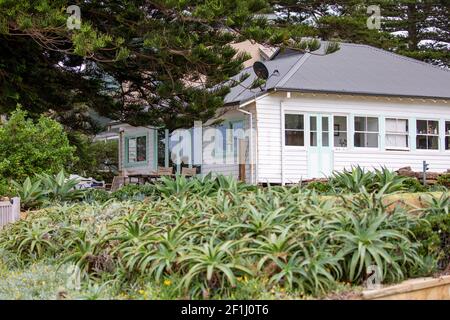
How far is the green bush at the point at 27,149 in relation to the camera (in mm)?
11672

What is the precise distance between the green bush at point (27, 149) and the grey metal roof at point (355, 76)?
330 inches

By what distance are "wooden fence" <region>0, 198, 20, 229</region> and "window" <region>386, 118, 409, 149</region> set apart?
47.0 feet

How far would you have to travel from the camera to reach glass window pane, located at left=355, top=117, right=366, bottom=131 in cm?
2086

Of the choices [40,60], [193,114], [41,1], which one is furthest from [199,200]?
[40,60]

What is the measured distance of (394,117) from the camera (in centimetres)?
2119

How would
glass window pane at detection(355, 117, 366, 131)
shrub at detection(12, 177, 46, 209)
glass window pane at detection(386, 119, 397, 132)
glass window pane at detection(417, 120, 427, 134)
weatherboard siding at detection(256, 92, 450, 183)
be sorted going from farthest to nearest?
glass window pane at detection(417, 120, 427, 134) < glass window pane at detection(386, 119, 397, 132) < glass window pane at detection(355, 117, 366, 131) < weatherboard siding at detection(256, 92, 450, 183) < shrub at detection(12, 177, 46, 209)

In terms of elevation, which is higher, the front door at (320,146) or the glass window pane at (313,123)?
the glass window pane at (313,123)

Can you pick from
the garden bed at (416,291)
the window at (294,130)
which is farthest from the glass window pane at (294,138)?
the garden bed at (416,291)

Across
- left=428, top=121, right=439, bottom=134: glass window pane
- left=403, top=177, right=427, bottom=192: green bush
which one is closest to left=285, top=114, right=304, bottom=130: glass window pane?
left=428, top=121, right=439, bottom=134: glass window pane

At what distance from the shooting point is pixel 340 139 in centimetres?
2070

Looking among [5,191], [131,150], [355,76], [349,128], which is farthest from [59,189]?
[131,150]

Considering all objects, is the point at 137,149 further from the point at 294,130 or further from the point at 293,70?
the point at 294,130

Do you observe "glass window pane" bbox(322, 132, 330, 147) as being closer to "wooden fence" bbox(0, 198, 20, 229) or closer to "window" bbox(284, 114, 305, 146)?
"window" bbox(284, 114, 305, 146)

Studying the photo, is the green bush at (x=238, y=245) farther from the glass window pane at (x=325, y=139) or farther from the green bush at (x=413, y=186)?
the glass window pane at (x=325, y=139)
